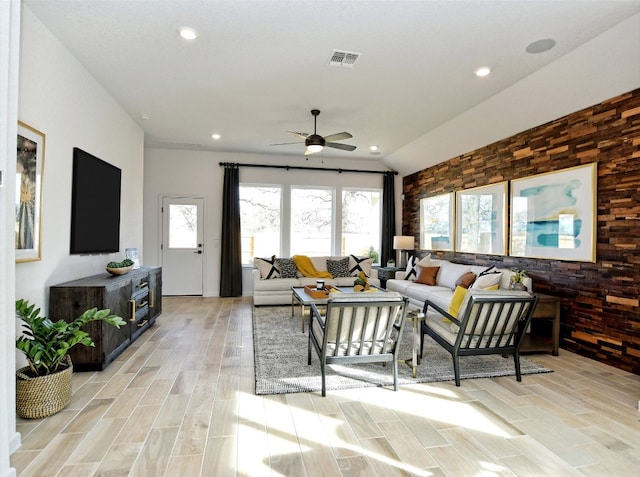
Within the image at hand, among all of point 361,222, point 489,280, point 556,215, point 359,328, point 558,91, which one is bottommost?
point 359,328

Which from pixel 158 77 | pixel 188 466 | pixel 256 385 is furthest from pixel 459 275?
pixel 158 77

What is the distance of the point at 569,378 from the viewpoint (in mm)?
2998

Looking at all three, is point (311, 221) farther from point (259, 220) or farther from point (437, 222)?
point (437, 222)

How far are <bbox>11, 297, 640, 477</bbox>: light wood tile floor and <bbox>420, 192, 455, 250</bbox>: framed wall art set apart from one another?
316 cm

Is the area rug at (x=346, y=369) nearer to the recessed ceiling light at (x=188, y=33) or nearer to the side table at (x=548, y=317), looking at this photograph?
the side table at (x=548, y=317)

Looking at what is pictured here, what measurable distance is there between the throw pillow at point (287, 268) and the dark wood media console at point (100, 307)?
2664 mm

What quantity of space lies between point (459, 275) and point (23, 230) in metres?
5.11

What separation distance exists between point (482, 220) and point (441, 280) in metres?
1.15

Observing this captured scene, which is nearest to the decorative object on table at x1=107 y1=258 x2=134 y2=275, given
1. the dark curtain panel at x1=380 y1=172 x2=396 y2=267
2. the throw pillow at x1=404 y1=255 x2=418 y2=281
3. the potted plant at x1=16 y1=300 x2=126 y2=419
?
the potted plant at x1=16 y1=300 x2=126 y2=419

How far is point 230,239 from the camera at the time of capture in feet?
22.0

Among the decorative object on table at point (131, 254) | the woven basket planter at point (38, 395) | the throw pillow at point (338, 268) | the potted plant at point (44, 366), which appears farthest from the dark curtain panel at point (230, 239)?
the woven basket planter at point (38, 395)

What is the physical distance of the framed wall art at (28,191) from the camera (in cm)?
248

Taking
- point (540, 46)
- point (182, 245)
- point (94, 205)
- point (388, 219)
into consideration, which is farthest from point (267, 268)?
point (540, 46)

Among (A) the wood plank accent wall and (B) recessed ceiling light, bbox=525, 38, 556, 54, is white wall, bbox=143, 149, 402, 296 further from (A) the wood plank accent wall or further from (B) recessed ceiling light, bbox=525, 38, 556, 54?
(B) recessed ceiling light, bbox=525, 38, 556, 54
